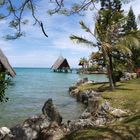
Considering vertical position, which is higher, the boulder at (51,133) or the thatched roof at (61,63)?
the thatched roof at (61,63)

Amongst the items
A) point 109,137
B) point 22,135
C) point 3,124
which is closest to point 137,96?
point 3,124

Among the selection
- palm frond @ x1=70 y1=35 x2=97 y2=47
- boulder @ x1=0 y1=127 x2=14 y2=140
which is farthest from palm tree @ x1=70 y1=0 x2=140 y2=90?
boulder @ x1=0 y1=127 x2=14 y2=140

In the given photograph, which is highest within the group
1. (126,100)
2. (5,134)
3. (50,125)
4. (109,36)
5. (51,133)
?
(109,36)

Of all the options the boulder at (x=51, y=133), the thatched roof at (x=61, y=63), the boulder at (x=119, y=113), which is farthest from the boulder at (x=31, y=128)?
the thatched roof at (x=61, y=63)

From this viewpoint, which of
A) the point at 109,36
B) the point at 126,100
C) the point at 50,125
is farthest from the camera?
the point at 109,36

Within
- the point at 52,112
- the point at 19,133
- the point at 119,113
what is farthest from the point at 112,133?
the point at 52,112

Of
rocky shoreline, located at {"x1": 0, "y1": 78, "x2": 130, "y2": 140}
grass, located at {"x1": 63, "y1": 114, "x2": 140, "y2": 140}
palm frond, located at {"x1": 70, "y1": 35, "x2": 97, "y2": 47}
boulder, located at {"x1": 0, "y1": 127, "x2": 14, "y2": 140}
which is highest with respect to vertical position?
palm frond, located at {"x1": 70, "y1": 35, "x2": 97, "y2": 47}

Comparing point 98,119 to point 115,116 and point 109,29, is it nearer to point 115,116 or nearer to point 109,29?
point 115,116

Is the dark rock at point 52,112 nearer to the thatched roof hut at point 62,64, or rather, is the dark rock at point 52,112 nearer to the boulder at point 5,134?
the boulder at point 5,134

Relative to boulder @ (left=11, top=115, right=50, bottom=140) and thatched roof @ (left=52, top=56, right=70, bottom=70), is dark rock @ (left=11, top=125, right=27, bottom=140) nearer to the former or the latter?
boulder @ (left=11, top=115, right=50, bottom=140)

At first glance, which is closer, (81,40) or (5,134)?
(5,134)

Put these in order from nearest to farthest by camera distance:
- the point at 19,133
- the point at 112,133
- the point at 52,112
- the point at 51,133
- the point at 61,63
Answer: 1. the point at 112,133
2. the point at 51,133
3. the point at 19,133
4. the point at 52,112
5. the point at 61,63

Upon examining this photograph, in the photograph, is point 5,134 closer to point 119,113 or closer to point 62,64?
point 119,113

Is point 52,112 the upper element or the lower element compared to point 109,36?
lower
